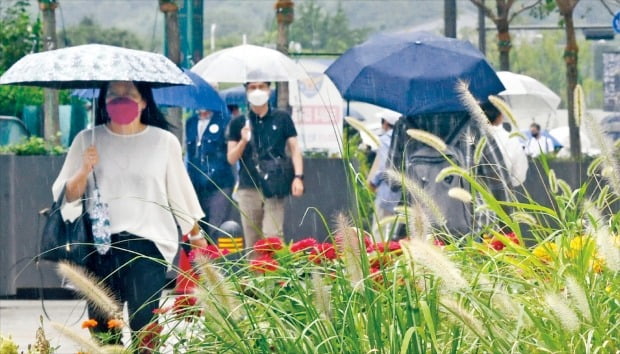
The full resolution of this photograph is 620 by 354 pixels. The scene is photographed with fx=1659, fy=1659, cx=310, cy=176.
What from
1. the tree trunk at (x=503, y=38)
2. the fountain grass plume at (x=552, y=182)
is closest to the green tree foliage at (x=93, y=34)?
the tree trunk at (x=503, y=38)

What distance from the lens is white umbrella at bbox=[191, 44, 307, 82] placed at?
14555mm

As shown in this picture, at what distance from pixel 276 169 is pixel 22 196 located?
255 centimetres

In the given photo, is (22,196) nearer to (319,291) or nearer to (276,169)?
(276,169)

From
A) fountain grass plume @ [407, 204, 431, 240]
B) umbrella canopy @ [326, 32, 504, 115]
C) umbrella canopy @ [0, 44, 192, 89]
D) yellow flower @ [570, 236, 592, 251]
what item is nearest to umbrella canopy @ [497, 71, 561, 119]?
umbrella canopy @ [326, 32, 504, 115]

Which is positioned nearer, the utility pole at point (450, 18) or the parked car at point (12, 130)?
the utility pole at point (450, 18)

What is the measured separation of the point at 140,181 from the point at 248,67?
6.94 meters

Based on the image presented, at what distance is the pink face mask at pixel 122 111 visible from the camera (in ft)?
25.8

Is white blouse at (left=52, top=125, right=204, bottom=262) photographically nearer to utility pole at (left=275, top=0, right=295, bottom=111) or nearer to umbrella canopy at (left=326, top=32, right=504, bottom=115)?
umbrella canopy at (left=326, top=32, right=504, bottom=115)

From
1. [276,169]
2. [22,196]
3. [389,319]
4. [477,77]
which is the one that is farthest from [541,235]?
[22,196]

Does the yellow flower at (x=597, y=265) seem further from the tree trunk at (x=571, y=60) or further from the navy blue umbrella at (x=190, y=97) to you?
the tree trunk at (x=571, y=60)

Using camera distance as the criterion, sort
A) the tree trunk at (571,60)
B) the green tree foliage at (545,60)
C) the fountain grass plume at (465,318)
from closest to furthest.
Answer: the fountain grass plume at (465,318) < the tree trunk at (571,60) < the green tree foliage at (545,60)

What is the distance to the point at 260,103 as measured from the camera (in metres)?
12.9

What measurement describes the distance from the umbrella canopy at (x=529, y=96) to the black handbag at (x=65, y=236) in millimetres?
13096

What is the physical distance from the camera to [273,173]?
12914 millimetres
